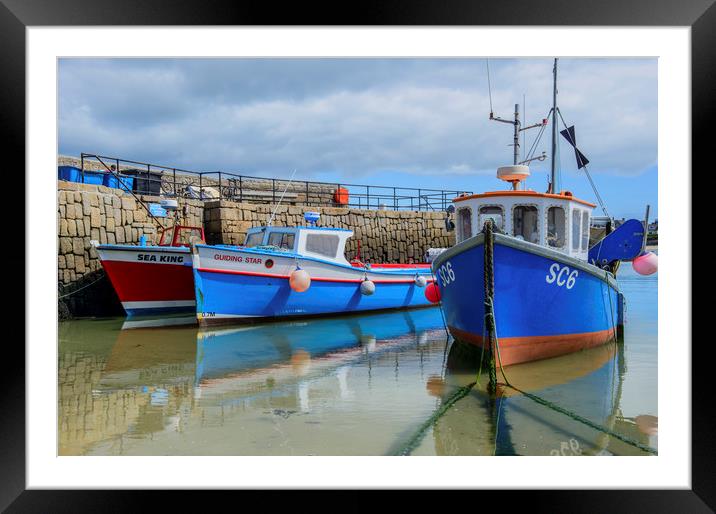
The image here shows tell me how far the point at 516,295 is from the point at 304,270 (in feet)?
19.2

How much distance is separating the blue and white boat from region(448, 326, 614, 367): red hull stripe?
14.7 feet

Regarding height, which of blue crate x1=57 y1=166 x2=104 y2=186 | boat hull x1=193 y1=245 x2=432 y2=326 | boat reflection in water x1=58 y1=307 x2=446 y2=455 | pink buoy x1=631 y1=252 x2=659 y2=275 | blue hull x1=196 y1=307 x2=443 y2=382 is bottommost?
boat reflection in water x1=58 y1=307 x2=446 y2=455

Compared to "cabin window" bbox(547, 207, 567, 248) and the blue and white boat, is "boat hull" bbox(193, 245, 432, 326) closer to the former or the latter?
the blue and white boat

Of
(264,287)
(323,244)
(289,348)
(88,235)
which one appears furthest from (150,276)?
(289,348)

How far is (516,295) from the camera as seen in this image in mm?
6887

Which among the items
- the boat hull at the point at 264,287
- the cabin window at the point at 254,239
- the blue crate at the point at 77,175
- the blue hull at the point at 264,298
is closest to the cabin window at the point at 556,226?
the boat hull at the point at 264,287

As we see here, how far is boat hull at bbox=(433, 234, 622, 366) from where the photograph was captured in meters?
6.81

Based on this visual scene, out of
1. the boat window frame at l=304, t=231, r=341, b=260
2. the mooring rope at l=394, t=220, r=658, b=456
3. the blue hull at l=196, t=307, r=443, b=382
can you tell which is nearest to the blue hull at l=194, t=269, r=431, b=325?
the blue hull at l=196, t=307, r=443, b=382
